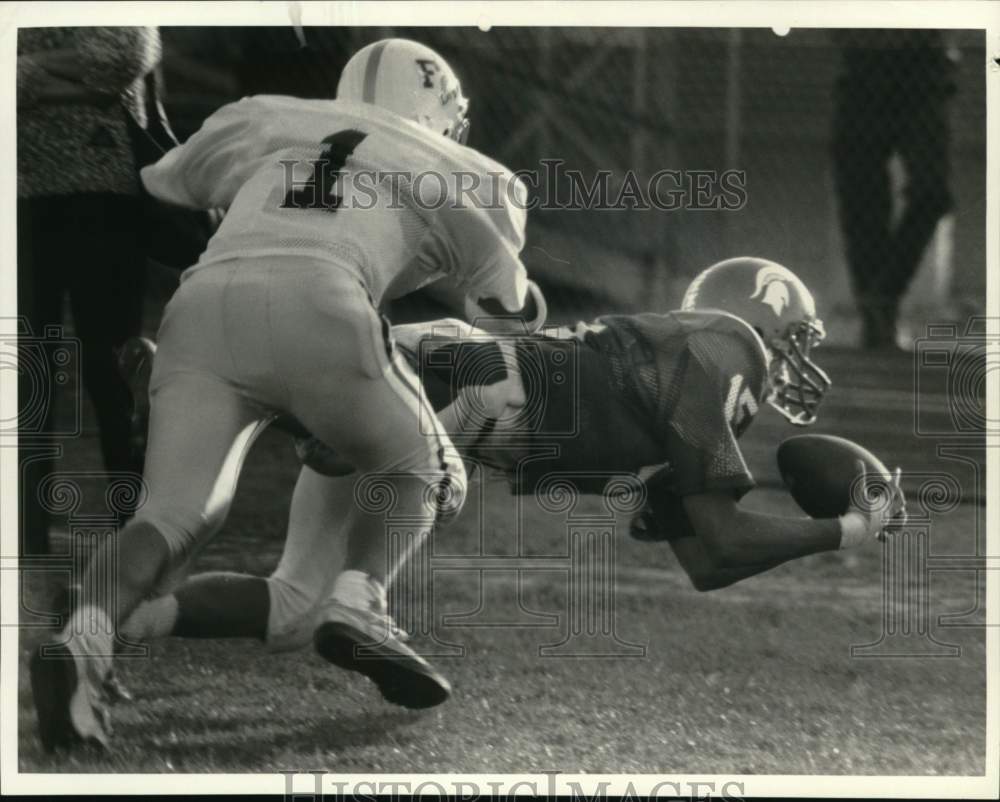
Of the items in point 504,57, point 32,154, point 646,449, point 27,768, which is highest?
point 504,57

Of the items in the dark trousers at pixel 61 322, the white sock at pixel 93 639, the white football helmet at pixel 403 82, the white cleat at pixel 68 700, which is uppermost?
the white football helmet at pixel 403 82

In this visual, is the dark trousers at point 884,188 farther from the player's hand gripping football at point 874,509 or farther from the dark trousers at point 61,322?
the dark trousers at point 61,322

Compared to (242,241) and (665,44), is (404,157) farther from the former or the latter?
(665,44)

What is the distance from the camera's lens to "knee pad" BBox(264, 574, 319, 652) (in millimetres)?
2672

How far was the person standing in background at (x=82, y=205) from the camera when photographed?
2705mm

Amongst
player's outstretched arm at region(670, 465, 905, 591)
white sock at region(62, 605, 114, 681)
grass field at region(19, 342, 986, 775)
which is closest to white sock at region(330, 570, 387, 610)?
grass field at region(19, 342, 986, 775)

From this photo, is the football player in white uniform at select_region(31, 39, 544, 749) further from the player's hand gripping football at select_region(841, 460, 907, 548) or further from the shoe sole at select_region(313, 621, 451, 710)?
the player's hand gripping football at select_region(841, 460, 907, 548)

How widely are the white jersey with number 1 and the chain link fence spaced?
0.05m

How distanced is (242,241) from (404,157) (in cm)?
33

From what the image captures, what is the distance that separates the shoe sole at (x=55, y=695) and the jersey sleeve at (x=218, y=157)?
85 cm

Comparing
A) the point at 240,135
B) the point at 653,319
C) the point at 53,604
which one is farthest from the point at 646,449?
the point at 53,604

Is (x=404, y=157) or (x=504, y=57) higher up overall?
(x=504, y=57)

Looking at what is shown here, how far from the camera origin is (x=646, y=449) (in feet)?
8.93

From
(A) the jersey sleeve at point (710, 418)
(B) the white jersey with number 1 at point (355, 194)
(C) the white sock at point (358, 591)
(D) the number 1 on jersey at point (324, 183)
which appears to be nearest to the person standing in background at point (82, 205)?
(B) the white jersey with number 1 at point (355, 194)
